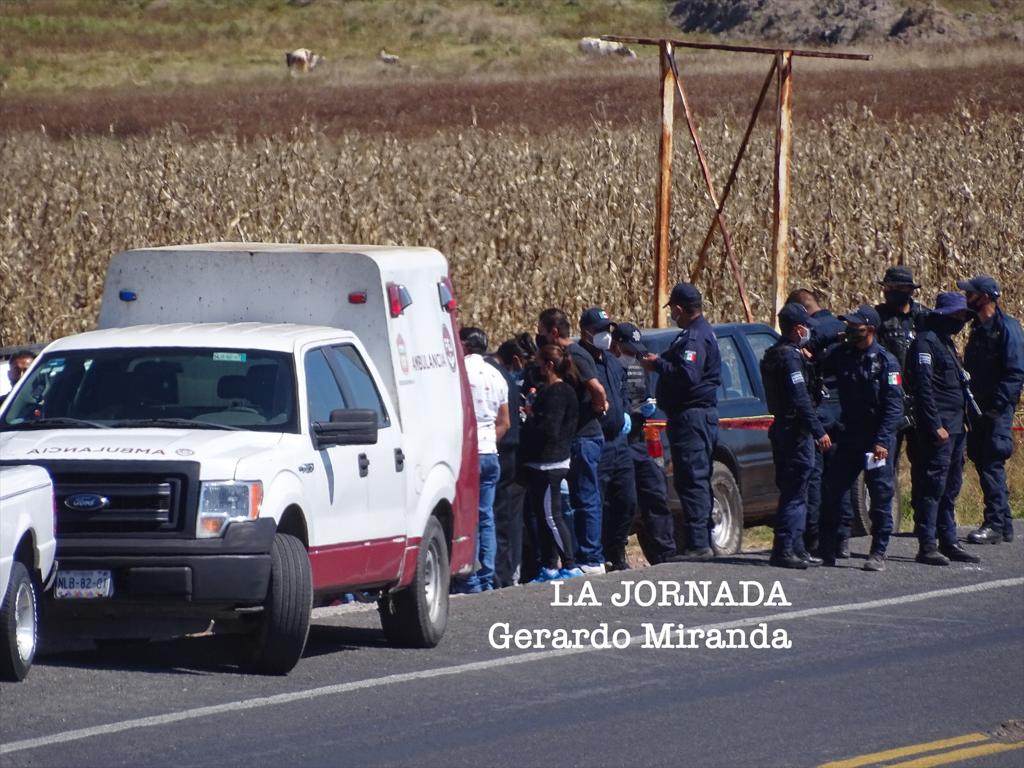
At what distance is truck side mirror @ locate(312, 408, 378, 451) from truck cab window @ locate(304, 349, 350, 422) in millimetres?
261

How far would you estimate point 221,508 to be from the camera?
9188 millimetres

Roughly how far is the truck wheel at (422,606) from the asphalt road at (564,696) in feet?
0.39

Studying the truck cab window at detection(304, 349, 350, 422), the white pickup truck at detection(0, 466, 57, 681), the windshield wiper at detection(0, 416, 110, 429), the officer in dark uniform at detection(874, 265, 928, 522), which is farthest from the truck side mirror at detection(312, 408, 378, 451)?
the officer in dark uniform at detection(874, 265, 928, 522)

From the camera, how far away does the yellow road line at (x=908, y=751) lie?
26.5 ft

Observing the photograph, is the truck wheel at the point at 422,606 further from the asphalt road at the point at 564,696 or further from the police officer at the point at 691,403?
the police officer at the point at 691,403

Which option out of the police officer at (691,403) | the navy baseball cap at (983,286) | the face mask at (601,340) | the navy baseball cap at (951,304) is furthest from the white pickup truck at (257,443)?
the navy baseball cap at (983,286)

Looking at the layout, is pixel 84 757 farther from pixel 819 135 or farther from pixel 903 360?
pixel 819 135

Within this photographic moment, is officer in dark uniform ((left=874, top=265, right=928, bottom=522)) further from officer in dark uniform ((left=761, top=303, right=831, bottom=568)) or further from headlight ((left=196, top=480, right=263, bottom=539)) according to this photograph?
headlight ((left=196, top=480, right=263, bottom=539))

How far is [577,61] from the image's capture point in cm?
6275

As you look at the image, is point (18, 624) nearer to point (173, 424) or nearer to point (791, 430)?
point (173, 424)

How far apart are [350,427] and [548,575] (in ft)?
14.1

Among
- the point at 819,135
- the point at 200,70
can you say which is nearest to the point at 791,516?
the point at 819,135

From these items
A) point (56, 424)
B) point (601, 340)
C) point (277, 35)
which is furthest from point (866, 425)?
point (277, 35)

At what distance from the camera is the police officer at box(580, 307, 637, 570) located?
13797 mm
